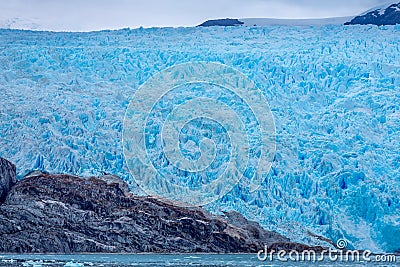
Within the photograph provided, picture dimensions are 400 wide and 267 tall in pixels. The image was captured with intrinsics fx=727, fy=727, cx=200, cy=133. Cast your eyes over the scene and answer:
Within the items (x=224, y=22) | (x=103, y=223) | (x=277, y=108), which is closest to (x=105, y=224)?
(x=103, y=223)

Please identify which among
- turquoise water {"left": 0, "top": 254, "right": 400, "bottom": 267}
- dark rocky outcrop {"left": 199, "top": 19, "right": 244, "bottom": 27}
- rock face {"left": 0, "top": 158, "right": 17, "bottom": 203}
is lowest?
turquoise water {"left": 0, "top": 254, "right": 400, "bottom": 267}

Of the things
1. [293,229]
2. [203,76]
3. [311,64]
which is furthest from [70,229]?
[311,64]

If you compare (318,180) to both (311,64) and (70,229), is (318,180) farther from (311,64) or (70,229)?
(70,229)

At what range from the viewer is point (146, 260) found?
56.6 ft

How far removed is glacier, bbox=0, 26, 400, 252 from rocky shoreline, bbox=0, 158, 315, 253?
65 cm

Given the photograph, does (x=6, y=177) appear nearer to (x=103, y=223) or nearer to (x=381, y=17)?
(x=103, y=223)

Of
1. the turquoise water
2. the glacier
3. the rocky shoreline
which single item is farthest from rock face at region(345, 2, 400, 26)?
the turquoise water

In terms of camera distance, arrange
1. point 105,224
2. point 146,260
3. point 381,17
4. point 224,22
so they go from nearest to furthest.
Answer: point 146,260, point 105,224, point 381,17, point 224,22

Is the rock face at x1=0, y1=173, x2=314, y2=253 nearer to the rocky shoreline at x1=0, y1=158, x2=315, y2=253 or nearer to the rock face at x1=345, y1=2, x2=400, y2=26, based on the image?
the rocky shoreline at x1=0, y1=158, x2=315, y2=253

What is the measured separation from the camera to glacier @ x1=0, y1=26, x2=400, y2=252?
21.2m

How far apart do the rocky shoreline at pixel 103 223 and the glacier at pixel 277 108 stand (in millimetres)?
652

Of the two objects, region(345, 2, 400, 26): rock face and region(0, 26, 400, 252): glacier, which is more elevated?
region(345, 2, 400, 26): rock face

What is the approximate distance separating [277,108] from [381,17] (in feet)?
35.7

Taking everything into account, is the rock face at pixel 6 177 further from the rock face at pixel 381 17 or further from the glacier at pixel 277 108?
the rock face at pixel 381 17
